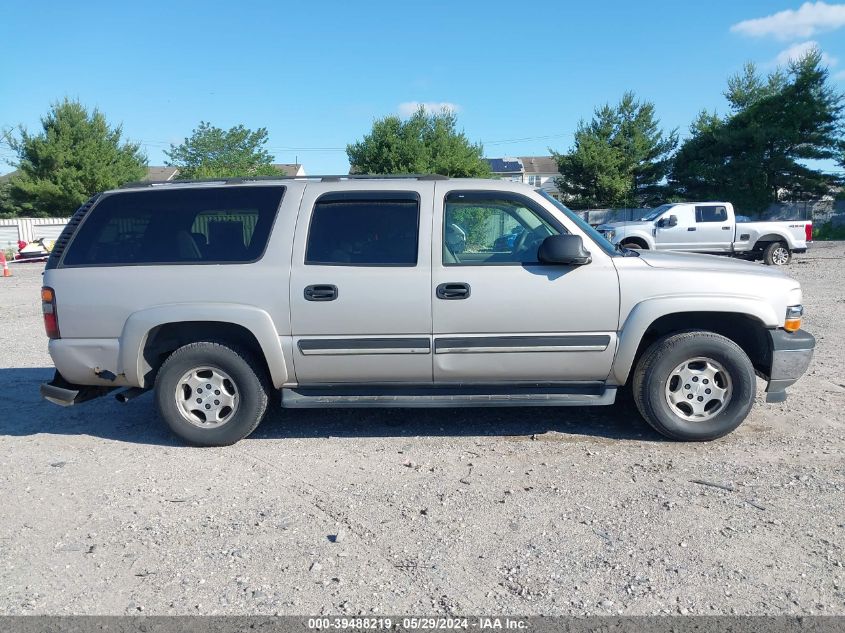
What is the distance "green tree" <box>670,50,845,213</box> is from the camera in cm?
3419

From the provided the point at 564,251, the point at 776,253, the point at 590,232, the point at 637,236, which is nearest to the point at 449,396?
the point at 564,251

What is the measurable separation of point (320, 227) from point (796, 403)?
4361 mm

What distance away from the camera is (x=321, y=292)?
15.9 ft

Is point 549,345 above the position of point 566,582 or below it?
above

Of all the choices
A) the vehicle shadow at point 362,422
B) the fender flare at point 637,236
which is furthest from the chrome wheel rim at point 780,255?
the vehicle shadow at point 362,422

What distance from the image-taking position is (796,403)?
19.3 ft

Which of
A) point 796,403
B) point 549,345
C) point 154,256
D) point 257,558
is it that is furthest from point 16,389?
point 796,403

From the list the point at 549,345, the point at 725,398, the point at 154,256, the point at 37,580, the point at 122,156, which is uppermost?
the point at 122,156

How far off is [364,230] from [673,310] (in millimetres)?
2298

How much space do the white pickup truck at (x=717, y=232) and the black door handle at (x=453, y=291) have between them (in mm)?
15893

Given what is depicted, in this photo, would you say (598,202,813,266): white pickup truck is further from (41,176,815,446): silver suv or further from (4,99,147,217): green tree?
(4,99,147,217): green tree

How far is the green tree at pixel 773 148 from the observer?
34.2 meters

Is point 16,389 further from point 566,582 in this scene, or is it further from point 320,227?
point 566,582

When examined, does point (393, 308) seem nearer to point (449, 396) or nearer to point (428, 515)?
point (449, 396)
